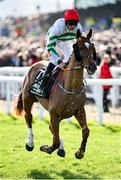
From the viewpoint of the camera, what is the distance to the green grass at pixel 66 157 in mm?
6980

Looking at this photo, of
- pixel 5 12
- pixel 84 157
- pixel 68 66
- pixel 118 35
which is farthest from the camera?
pixel 5 12

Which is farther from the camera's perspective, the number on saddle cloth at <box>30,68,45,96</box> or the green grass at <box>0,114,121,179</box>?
the number on saddle cloth at <box>30,68,45,96</box>

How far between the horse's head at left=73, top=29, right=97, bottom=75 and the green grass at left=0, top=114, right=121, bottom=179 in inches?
51.7

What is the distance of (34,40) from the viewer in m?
28.9

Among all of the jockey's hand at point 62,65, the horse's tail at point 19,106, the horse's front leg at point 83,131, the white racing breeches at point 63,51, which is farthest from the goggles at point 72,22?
the horse's tail at point 19,106

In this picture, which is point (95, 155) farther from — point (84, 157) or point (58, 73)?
point (58, 73)

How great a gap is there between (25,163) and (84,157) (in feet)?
2.95

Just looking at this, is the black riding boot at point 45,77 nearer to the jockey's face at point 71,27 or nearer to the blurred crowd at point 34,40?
the jockey's face at point 71,27

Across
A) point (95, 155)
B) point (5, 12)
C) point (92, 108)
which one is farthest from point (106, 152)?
point (5, 12)

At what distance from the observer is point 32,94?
8.55m

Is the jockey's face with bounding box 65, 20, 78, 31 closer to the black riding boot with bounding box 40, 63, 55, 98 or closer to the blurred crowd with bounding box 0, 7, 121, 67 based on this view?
the black riding boot with bounding box 40, 63, 55, 98

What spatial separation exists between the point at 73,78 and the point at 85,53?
477 millimetres

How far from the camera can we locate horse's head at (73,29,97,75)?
6.82 meters

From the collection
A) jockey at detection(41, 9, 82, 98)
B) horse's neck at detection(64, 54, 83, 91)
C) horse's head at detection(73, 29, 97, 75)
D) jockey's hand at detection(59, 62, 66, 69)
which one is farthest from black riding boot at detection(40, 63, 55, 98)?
horse's head at detection(73, 29, 97, 75)
